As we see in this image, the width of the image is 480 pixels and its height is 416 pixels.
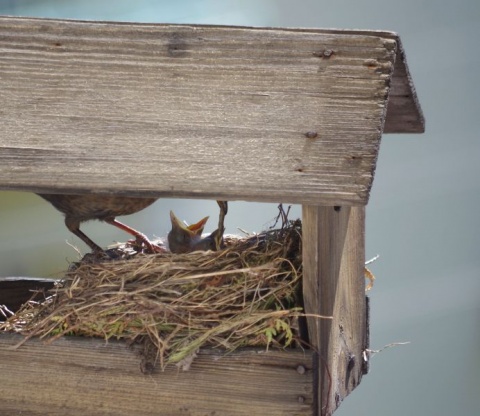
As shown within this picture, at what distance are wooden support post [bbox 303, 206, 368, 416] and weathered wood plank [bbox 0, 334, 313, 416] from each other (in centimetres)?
5

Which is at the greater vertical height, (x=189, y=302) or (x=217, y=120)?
(x=217, y=120)

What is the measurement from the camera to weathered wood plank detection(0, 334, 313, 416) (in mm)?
2020

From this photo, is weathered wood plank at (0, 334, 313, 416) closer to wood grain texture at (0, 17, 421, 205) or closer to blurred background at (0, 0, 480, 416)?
wood grain texture at (0, 17, 421, 205)

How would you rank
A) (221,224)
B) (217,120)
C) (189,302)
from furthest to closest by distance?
1. (221,224)
2. (189,302)
3. (217,120)

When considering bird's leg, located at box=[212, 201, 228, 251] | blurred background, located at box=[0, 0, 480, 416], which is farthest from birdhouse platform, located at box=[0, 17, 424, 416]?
blurred background, located at box=[0, 0, 480, 416]

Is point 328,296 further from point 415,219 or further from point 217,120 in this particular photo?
point 415,219

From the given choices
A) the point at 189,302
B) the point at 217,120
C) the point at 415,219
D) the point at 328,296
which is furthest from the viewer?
the point at 415,219

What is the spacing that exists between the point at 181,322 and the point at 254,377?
0.18 meters

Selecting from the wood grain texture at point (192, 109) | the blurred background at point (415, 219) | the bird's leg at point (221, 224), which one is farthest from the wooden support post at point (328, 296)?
the blurred background at point (415, 219)

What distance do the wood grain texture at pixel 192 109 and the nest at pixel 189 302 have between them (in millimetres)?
315

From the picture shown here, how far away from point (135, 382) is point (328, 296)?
419mm

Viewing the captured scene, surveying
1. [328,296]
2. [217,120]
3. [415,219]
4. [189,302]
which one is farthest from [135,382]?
[415,219]

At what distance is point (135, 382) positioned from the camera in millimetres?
2102

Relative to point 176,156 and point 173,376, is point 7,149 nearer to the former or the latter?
point 176,156
